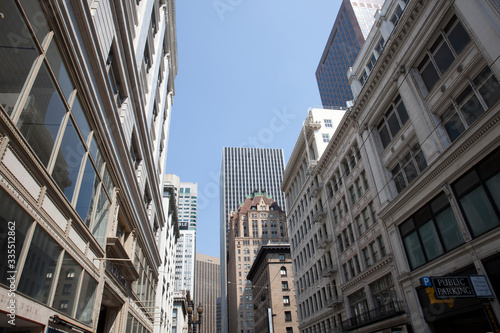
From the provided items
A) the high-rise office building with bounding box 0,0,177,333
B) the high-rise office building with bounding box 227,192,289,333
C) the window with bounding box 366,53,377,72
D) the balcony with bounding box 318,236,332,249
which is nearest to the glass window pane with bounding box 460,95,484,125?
the window with bounding box 366,53,377,72

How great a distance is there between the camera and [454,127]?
21.0m

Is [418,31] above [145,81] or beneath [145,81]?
above

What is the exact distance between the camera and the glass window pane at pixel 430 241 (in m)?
21.7

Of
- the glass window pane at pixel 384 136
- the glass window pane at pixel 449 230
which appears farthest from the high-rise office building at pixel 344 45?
the glass window pane at pixel 449 230

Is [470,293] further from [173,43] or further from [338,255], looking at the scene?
[173,43]

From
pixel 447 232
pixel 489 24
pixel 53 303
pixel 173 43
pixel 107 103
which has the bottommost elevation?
pixel 53 303

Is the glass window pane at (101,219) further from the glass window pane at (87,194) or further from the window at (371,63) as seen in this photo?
the window at (371,63)

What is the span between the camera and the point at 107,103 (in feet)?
45.5

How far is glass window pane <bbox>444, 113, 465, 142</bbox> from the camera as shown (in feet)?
66.9

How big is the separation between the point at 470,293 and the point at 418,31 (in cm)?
1766

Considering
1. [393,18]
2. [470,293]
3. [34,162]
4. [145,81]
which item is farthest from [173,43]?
[470,293]

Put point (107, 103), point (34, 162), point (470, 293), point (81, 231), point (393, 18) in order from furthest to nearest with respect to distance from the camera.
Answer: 1. point (393, 18)
2. point (470, 293)
3. point (107, 103)
4. point (81, 231)
5. point (34, 162)

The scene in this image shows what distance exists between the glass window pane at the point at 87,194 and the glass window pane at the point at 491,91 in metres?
19.8

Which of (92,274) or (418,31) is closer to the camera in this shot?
(92,274)
